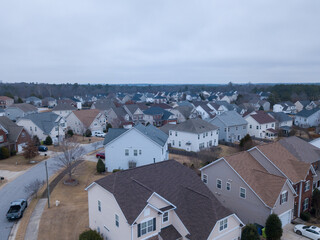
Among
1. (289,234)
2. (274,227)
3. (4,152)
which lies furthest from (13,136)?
(289,234)

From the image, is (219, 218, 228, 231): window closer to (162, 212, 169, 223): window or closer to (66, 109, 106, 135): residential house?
(162, 212, 169, 223): window

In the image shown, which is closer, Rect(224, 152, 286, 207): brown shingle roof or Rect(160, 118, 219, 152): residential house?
Rect(224, 152, 286, 207): brown shingle roof

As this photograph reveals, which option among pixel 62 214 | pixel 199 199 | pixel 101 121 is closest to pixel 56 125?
pixel 101 121

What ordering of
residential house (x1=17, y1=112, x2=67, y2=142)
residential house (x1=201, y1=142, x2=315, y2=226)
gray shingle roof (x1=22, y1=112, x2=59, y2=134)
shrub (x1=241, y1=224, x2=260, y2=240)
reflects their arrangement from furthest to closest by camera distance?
gray shingle roof (x1=22, y1=112, x2=59, y2=134) → residential house (x1=17, y1=112, x2=67, y2=142) → residential house (x1=201, y1=142, x2=315, y2=226) → shrub (x1=241, y1=224, x2=260, y2=240)

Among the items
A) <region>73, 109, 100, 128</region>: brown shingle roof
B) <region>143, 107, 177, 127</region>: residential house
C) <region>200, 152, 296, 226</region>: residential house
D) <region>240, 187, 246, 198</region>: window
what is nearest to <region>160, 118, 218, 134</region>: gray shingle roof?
<region>200, 152, 296, 226</region>: residential house

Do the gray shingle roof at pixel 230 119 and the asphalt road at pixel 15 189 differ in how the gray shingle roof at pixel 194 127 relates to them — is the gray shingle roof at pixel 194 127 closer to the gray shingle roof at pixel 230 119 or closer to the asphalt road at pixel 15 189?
the gray shingle roof at pixel 230 119

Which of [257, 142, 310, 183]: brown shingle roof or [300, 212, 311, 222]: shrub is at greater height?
[257, 142, 310, 183]: brown shingle roof

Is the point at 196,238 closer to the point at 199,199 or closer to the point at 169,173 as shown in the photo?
the point at 199,199
